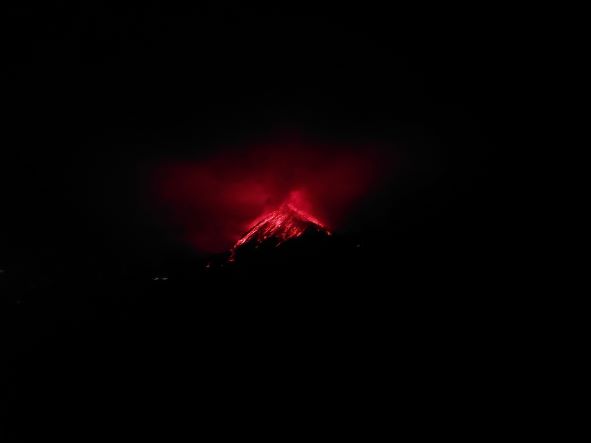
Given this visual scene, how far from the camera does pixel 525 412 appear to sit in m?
14.5

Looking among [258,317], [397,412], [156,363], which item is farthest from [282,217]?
[397,412]

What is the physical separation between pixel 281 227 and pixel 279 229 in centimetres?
36

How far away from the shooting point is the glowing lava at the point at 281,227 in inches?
1543

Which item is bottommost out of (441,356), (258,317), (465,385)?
(465,385)

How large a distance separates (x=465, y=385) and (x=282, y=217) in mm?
29886

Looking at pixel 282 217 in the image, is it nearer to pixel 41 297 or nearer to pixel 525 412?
pixel 525 412

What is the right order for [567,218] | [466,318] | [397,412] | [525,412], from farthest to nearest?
[567,218]
[466,318]
[397,412]
[525,412]

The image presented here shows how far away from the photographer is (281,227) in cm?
4191

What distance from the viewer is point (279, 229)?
4172cm

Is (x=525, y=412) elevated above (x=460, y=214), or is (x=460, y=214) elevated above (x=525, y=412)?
(x=460, y=214)

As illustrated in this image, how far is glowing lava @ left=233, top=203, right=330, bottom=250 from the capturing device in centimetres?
3919

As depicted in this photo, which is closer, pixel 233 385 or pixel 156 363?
pixel 233 385

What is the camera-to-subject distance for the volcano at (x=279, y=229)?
38562 mm

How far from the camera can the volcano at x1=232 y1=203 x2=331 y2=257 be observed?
38.6 meters
